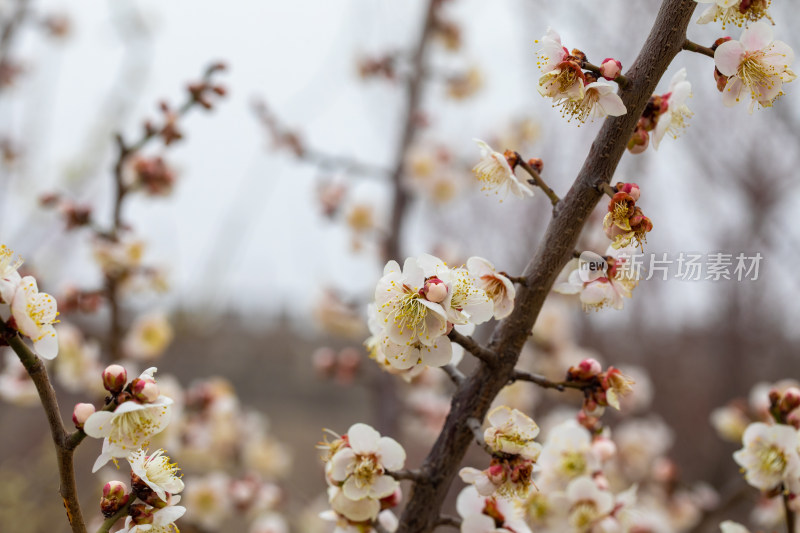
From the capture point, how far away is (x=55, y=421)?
2.84 ft

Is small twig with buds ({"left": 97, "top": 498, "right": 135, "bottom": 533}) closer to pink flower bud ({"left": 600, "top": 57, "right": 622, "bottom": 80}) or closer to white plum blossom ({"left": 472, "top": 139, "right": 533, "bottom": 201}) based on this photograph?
white plum blossom ({"left": 472, "top": 139, "right": 533, "bottom": 201})

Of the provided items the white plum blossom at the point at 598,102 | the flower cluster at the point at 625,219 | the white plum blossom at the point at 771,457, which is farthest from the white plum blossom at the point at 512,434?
the white plum blossom at the point at 771,457

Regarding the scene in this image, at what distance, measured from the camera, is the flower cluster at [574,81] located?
3.11 ft

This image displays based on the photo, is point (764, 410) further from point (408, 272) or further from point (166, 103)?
point (166, 103)

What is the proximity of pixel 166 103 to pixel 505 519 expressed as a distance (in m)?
1.57

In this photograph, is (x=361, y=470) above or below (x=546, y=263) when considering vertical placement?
below

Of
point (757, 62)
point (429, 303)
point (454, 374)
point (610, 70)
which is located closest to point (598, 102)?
point (610, 70)

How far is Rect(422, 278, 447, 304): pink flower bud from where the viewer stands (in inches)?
36.1

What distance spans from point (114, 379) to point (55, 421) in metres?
0.09

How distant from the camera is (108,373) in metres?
0.92

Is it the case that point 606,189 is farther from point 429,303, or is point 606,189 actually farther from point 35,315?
point 35,315

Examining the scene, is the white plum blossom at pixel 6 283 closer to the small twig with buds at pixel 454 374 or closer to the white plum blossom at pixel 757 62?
the small twig with buds at pixel 454 374

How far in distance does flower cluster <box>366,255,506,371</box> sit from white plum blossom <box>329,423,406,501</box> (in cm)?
14

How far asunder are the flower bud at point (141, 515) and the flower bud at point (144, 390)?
155 mm
